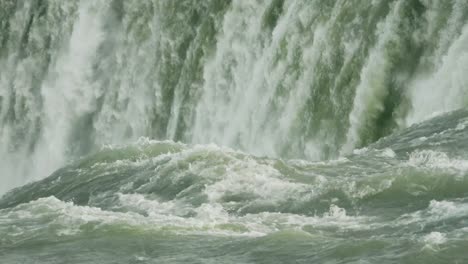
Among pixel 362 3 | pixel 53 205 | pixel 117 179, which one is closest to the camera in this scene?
pixel 53 205

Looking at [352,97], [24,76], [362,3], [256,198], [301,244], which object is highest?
[24,76]

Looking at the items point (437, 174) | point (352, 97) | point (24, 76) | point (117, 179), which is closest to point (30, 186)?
point (117, 179)

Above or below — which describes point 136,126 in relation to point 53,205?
above

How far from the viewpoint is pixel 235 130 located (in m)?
19.3

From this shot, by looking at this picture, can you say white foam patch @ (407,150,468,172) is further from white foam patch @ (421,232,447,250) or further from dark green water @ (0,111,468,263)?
white foam patch @ (421,232,447,250)

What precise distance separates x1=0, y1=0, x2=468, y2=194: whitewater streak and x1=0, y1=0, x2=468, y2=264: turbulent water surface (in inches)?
1.6

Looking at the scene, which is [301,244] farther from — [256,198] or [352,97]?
[352,97]

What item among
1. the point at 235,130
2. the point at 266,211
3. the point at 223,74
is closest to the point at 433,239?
the point at 266,211

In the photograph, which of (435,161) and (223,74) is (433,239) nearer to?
(435,161)

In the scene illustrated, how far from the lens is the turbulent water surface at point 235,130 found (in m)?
9.62

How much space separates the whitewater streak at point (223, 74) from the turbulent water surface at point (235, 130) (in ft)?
0.13

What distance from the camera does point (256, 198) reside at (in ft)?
36.3

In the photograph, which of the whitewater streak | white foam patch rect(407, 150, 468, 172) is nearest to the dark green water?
white foam patch rect(407, 150, 468, 172)

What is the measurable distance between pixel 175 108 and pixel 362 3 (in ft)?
21.5
